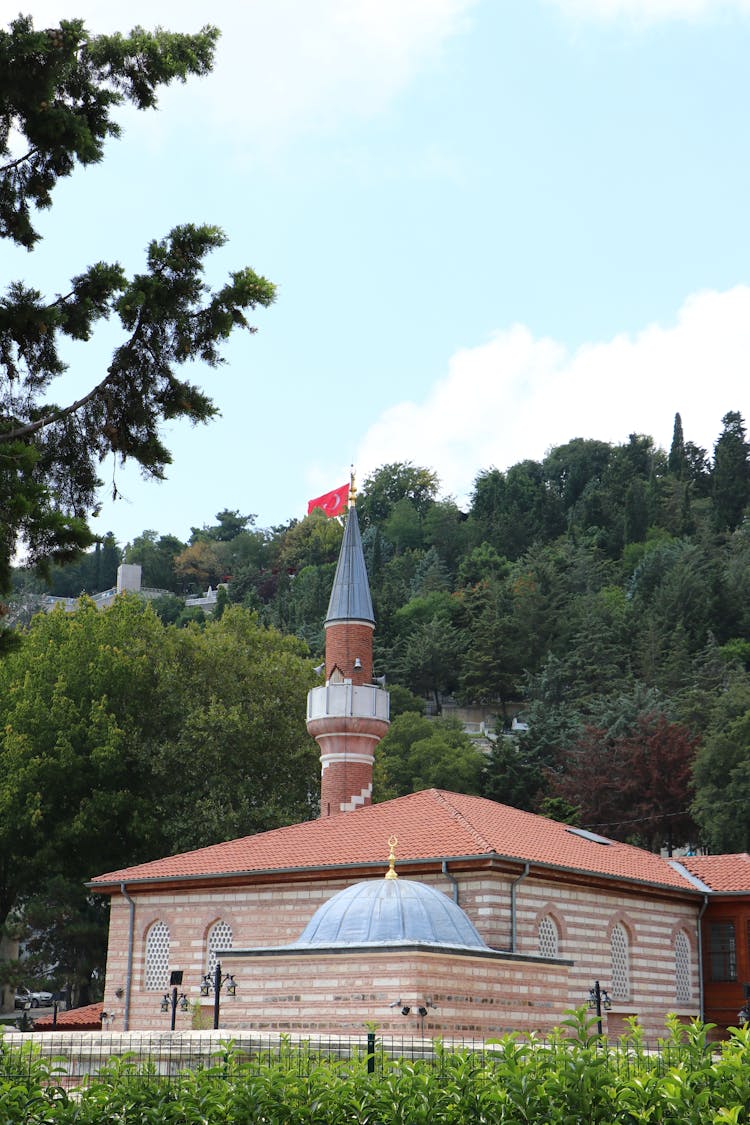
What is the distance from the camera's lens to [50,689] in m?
38.7

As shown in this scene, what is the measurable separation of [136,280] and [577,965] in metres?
15.4

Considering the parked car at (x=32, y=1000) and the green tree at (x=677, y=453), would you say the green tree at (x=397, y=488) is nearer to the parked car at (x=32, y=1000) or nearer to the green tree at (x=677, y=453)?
the green tree at (x=677, y=453)

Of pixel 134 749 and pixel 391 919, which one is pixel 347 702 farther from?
pixel 391 919

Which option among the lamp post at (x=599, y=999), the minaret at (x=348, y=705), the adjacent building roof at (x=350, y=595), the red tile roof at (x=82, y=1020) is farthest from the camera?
the adjacent building roof at (x=350, y=595)

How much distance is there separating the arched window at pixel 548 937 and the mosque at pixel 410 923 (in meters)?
0.04

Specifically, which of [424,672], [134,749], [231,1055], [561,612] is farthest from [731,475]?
[231,1055]

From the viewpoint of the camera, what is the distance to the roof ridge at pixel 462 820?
2266cm

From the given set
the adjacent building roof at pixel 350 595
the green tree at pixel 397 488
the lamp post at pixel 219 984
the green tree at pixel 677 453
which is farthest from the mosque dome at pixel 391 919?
the green tree at pixel 397 488

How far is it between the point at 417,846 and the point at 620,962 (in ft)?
16.7

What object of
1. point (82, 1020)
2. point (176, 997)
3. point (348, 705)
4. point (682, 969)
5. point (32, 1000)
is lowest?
point (32, 1000)

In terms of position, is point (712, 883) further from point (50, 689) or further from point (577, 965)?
point (50, 689)

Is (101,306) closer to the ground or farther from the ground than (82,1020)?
farther from the ground

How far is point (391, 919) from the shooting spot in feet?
65.1

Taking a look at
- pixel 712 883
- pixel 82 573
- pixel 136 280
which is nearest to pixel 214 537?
pixel 82 573
